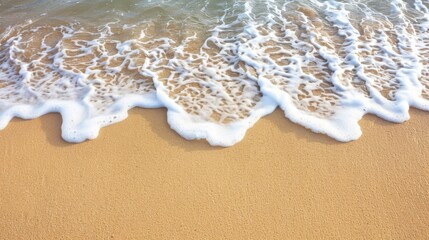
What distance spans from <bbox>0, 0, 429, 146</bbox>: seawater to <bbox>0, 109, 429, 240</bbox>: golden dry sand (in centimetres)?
14

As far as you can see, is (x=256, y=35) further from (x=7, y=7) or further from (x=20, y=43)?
(x=7, y=7)

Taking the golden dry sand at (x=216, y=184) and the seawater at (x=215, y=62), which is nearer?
the golden dry sand at (x=216, y=184)

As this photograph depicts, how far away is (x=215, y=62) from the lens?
359 cm

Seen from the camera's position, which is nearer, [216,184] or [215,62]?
[216,184]

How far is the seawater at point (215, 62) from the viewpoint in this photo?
289 cm

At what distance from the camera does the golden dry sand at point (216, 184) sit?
2127mm

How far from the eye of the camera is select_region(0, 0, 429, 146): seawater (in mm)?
2891

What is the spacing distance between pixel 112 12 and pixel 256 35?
6.57ft

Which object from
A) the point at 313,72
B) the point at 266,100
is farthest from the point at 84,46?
the point at 313,72

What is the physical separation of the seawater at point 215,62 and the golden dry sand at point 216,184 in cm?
14

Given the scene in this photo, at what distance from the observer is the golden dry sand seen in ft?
6.98

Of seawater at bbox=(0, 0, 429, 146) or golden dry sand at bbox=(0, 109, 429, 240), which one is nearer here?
golden dry sand at bbox=(0, 109, 429, 240)

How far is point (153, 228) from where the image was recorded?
6.99 feet

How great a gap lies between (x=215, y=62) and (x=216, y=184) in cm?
159
